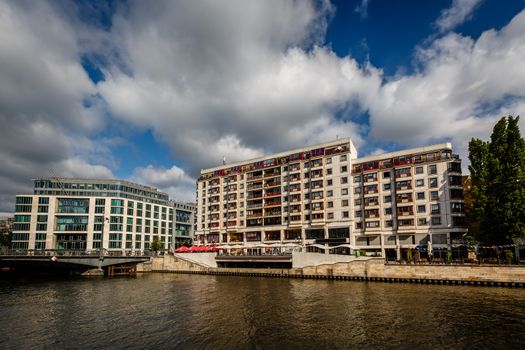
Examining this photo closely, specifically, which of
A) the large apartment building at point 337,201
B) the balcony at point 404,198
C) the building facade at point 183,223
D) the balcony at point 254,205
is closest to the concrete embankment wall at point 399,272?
the large apartment building at point 337,201

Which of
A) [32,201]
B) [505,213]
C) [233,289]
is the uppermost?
[32,201]

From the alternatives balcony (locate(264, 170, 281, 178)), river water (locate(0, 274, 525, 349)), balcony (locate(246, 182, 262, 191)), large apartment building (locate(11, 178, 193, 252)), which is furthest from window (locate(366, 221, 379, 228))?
large apartment building (locate(11, 178, 193, 252))

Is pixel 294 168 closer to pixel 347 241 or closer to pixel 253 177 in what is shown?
pixel 253 177

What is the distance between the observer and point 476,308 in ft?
137

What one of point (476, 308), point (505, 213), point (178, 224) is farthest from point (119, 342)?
point (178, 224)

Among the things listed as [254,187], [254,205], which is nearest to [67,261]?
[254,205]

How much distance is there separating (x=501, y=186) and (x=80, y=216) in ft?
466

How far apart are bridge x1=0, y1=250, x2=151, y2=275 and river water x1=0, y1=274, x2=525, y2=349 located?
936 inches

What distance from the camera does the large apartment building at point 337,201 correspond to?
87.5 meters

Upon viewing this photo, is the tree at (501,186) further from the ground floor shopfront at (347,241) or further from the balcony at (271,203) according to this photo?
the balcony at (271,203)

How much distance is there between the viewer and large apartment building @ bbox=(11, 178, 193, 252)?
441 ft

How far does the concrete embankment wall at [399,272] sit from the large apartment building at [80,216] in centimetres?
6594

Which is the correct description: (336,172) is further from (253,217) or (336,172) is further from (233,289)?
(233,289)

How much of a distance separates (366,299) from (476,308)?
13412 mm
